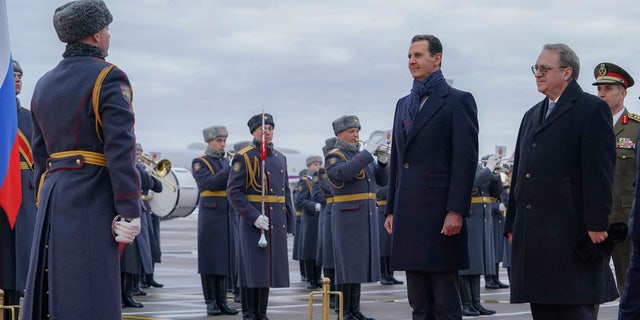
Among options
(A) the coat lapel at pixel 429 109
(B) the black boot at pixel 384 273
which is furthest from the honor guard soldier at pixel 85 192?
(B) the black boot at pixel 384 273

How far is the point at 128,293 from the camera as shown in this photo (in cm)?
1420

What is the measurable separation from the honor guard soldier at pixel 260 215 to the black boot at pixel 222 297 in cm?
115

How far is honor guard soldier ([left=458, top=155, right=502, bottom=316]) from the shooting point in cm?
1311

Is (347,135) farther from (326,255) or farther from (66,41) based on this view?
(66,41)

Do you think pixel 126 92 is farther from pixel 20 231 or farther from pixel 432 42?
pixel 20 231

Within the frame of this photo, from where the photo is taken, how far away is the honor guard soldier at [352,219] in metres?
12.3

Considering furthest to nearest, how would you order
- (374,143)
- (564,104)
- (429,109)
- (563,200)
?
(374,143), (429,109), (564,104), (563,200)

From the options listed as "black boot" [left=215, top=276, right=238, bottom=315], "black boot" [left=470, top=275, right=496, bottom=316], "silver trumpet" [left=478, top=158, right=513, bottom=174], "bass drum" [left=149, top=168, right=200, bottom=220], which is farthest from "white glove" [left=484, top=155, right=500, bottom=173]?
"bass drum" [left=149, top=168, right=200, bottom=220]

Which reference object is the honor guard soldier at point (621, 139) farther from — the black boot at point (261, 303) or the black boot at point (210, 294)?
the black boot at point (210, 294)

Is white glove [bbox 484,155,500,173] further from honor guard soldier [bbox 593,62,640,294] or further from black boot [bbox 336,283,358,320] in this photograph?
honor guard soldier [bbox 593,62,640,294]

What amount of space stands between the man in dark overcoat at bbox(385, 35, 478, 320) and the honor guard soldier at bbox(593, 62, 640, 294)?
1794mm

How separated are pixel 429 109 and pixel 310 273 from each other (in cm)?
1139

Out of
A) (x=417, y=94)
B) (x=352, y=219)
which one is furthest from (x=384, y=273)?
(x=417, y=94)

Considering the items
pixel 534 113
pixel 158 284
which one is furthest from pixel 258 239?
pixel 158 284
